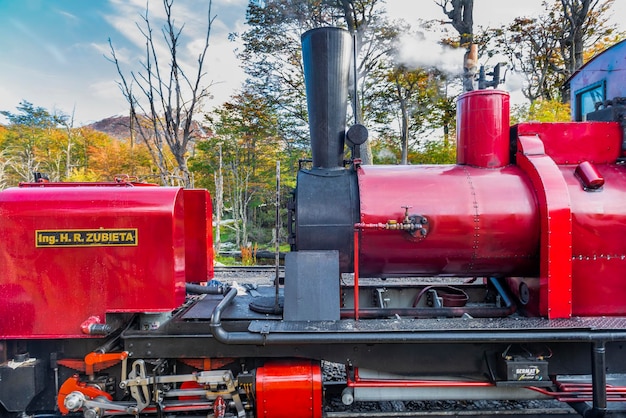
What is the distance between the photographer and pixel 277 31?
1589 centimetres

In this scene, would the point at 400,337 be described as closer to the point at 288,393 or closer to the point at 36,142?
the point at 288,393

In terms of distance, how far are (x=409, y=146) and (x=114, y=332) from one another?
16154 millimetres

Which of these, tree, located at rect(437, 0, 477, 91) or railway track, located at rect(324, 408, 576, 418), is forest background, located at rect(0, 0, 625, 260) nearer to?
tree, located at rect(437, 0, 477, 91)

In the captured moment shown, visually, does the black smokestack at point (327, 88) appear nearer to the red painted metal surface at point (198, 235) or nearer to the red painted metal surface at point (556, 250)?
the red painted metal surface at point (198, 235)

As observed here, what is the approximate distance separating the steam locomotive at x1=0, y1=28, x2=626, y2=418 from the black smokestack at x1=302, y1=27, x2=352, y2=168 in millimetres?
58

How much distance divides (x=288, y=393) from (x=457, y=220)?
6.98 ft

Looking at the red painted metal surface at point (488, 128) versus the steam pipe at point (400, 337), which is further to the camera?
the red painted metal surface at point (488, 128)

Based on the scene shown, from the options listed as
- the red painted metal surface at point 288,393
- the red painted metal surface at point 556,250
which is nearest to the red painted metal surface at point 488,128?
the red painted metal surface at point 556,250

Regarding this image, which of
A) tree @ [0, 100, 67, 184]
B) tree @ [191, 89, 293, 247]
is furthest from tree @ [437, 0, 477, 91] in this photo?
tree @ [0, 100, 67, 184]

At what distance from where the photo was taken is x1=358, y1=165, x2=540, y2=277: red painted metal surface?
3279 mm

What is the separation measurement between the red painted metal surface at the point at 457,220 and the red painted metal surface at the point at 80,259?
1852 mm

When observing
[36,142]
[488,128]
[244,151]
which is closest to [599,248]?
[488,128]

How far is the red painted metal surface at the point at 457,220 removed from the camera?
3.28 metres

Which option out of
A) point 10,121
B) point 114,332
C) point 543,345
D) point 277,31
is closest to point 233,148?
point 277,31
